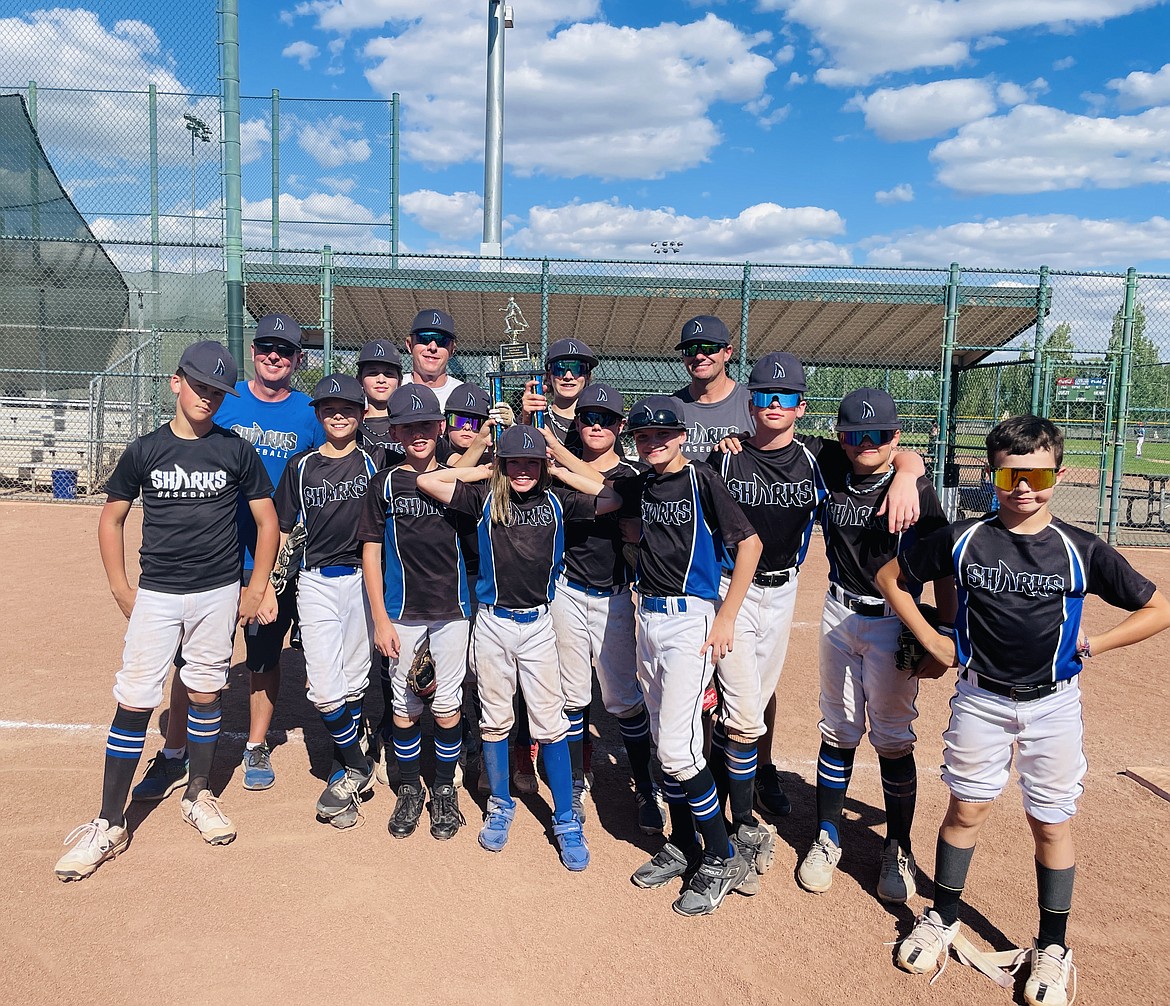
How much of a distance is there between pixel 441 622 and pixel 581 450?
100cm

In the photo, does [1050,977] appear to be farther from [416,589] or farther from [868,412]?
[416,589]

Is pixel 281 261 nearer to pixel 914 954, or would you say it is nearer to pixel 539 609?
pixel 539 609

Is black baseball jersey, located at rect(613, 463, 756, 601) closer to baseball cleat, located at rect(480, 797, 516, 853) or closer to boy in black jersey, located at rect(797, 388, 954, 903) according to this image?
boy in black jersey, located at rect(797, 388, 954, 903)

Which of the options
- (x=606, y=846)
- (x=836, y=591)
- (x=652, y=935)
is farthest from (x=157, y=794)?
(x=836, y=591)

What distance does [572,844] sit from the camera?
338cm

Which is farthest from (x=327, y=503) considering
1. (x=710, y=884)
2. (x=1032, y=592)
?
(x=1032, y=592)

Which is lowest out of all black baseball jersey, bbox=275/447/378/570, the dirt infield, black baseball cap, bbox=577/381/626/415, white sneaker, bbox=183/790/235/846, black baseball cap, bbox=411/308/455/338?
the dirt infield

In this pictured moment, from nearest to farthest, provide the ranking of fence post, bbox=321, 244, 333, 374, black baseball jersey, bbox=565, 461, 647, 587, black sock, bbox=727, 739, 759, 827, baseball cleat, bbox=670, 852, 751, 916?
baseball cleat, bbox=670, 852, 751, 916 → black sock, bbox=727, 739, 759, 827 → black baseball jersey, bbox=565, 461, 647, 587 → fence post, bbox=321, 244, 333, 374

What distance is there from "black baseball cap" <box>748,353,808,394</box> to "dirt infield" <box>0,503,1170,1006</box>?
6.40 feet

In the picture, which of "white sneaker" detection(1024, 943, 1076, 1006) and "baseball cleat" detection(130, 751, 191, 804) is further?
"baseball cleat" detection(130, 751, 191, 804)

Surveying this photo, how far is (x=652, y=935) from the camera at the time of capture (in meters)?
2.89

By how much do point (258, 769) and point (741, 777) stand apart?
90.2 inches

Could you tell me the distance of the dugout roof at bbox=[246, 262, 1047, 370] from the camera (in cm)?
1180

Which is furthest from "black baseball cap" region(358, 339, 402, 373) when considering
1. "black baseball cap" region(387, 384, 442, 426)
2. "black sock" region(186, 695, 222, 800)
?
"black sock" region(186, 695, 222, 800)
